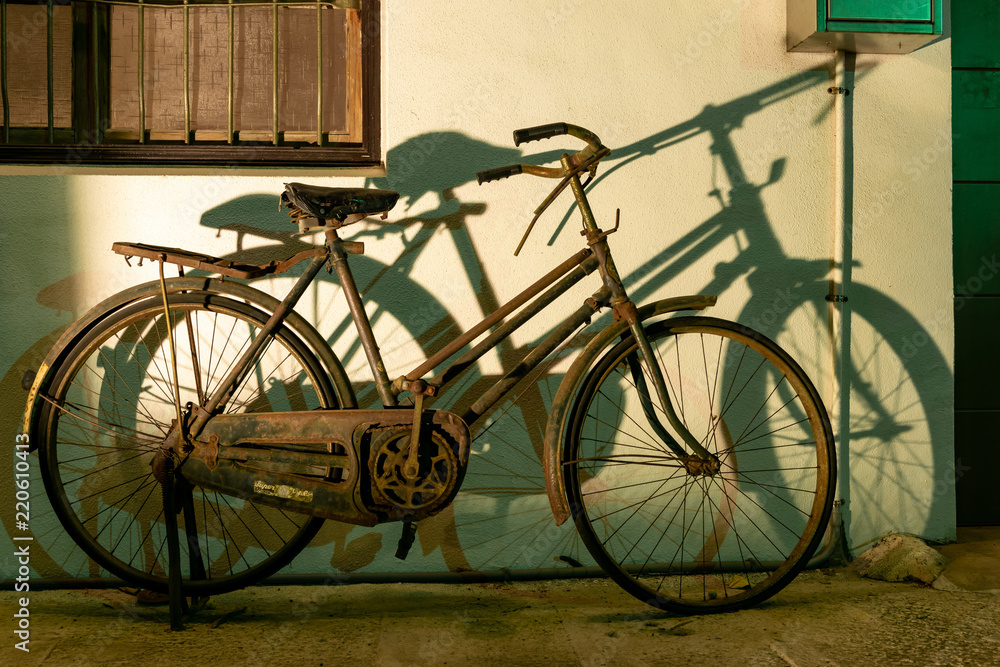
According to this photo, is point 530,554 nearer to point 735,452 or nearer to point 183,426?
point 735,452

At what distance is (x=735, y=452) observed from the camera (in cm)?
294

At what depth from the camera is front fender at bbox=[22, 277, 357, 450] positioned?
7.97ft

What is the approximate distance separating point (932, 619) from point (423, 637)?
65.8 inches

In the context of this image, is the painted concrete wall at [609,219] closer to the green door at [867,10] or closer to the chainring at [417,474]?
the green door at [867,10]

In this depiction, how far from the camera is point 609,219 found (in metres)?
2.88

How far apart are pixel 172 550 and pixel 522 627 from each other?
1163 mm

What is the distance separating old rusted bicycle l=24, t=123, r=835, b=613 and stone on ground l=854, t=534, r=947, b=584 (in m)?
0.33

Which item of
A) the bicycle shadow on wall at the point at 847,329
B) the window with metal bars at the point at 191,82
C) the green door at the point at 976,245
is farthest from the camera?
the green door at the point at 976,245

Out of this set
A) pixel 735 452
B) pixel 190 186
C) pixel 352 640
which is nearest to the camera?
pixel 352 640

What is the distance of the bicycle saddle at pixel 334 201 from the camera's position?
2322 mm

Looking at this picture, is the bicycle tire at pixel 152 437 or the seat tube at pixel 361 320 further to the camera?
the bicycle tire at pixel 152 437

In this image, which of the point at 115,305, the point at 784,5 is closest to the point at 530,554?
the point at 115,305

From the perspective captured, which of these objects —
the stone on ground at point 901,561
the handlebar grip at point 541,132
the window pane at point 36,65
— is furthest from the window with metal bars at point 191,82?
the stone on ground at point 901,561

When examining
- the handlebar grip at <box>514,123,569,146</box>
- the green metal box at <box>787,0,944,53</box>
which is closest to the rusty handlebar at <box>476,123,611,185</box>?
the handlebar grip at <box>514,123,569,146</box>
